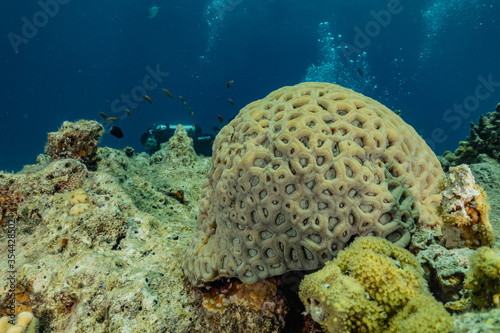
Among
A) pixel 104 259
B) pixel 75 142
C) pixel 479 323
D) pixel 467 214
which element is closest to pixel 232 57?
pixel 75 142

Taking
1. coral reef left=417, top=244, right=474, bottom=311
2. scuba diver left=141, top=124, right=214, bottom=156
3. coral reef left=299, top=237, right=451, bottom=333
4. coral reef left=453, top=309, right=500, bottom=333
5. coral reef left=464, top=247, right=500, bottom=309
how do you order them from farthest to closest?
scuba diver left=141, top=124, right=214, bottom=156 < coral reef left=417, top=244, right=474, bottom=311 < coral reef left=299, top=237, right=451, bottom=333 < coral reef left=464, top=247, right=500, bottom=309 < coral reef left=453, top=309, right=500, bottom=333

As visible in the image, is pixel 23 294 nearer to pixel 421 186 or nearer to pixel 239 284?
pixel 239 284

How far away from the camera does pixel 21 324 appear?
8.89 ft

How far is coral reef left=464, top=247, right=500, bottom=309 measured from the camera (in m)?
1.42

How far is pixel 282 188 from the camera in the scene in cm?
260

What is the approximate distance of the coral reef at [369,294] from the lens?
1622 millimetres

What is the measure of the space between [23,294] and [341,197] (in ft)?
12.4

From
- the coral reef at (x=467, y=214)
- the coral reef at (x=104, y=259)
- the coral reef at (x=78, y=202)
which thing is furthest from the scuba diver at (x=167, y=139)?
the coral reef at (x=467, y=214)

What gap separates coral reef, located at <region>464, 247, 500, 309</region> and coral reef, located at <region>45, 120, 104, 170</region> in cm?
669

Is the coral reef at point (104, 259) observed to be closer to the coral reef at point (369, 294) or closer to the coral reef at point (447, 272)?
the coral reef at point (369, 294)

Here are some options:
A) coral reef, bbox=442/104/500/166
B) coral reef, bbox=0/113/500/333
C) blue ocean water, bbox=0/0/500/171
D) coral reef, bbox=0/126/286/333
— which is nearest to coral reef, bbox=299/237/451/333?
coral reef, bbox=0/113/500/333

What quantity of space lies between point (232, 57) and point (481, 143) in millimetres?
78577

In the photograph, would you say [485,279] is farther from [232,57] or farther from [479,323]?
[232,57]

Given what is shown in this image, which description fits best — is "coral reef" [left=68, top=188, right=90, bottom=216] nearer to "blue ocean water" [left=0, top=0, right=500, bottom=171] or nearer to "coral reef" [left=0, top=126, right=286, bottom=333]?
"coral reef" [left=0, top=126, right=286, bottom=333]
